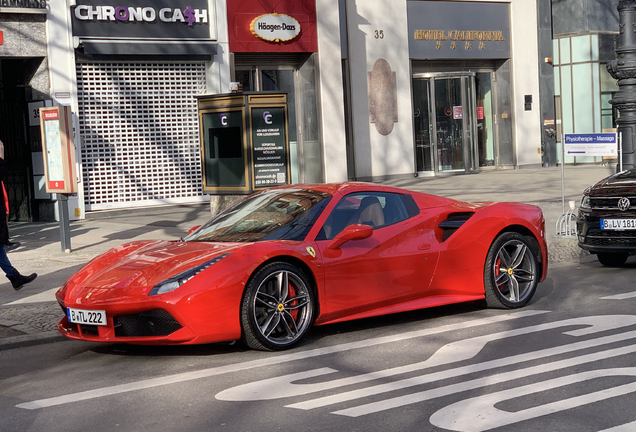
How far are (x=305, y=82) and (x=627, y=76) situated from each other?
10246 mm

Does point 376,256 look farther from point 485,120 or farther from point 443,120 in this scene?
point 485,120

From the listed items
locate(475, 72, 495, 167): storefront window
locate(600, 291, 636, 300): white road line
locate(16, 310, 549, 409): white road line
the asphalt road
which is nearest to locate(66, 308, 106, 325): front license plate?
the asphalt road

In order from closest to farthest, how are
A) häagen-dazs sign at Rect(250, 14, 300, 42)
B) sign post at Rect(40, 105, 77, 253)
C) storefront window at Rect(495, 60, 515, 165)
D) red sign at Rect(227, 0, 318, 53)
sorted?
sign post at Rect(40, 105, 77, 253) < red sign at Rect(227, 0, 318, 53) < häagen-dazs sign at Rect(250, 14, 300, 42) < storefront window at Rect(495, 60, 515, 165)

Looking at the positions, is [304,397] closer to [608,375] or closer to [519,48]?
[608,375]

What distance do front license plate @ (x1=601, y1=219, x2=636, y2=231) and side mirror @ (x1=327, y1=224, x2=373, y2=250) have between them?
4.06m

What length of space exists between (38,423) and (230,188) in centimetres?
923

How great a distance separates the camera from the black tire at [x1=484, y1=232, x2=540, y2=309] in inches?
308

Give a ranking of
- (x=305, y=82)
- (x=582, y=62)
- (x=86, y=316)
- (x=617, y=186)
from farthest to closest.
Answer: (x=582, y=62)
(x=305, y=82)
(x=617, y=186)
(x=86, y=316)

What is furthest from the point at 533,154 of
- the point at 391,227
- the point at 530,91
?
the point at 391,227

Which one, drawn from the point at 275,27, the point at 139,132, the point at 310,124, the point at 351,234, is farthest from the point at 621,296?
the point at 310,124

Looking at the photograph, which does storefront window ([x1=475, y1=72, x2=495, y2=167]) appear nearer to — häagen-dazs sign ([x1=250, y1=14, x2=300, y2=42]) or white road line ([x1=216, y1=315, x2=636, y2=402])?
häagen-dazs sign ([x1=250, y1=14, x2=300, y2=42])

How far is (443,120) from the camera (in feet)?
85.1

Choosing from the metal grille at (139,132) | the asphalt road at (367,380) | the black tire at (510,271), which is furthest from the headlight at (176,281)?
the metal grille at (139,132)

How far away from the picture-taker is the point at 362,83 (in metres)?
24.2
